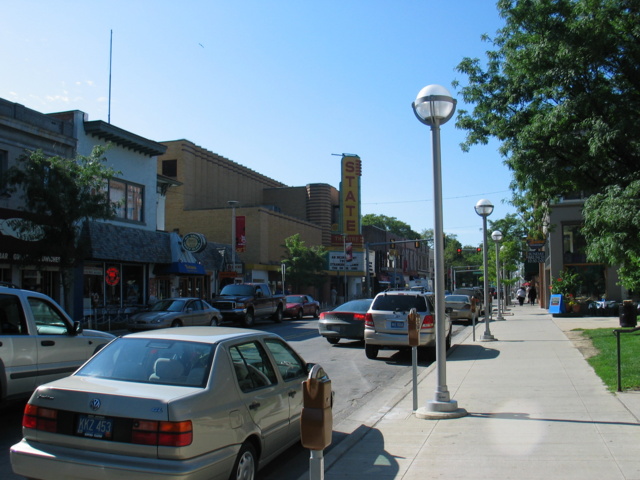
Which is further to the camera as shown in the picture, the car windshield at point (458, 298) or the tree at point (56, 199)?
the car windshield at point (458, 298)

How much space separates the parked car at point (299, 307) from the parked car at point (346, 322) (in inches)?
505

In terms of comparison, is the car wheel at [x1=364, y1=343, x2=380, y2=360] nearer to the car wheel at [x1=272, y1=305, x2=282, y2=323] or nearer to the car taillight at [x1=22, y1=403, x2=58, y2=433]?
the car taillight at [x1=22, y1=403, x2=58, y2=433]

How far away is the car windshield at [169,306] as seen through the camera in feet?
67.6

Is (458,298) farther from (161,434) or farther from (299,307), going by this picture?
(161,434)

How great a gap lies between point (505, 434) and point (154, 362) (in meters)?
4.04

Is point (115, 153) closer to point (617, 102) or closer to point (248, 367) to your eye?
point (617, 102)

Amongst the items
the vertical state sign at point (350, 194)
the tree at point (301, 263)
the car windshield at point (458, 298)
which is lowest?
the car windshield at point (458, 298)

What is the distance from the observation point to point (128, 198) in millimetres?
28688

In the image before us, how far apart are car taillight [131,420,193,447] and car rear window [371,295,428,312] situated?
404 inches

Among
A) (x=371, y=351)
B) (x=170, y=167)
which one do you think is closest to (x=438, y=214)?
(x=371, y=351)

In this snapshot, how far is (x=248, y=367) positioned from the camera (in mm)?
5402

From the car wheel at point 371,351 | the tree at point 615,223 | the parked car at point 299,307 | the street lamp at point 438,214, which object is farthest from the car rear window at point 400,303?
the parked car at point 299,307

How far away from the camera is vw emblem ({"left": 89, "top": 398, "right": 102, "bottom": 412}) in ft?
14.4

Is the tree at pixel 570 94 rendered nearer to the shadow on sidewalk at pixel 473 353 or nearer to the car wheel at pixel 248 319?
the shadow on sidewalk at pixel 473 353
